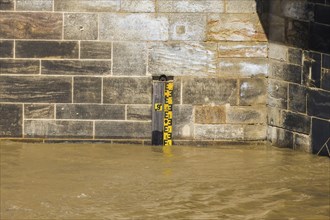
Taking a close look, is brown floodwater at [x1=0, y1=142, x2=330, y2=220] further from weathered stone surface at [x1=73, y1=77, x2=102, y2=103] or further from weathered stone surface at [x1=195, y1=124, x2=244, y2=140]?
weathered stone surface at [x1=73, y1=77, x2=102, y2=103]

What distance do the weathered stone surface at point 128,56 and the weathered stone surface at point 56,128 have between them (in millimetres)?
840

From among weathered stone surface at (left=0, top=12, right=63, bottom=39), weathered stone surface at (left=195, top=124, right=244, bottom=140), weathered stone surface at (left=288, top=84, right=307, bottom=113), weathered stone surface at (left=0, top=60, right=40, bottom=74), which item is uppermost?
weathered stone surface at (left=0, top=12, right=63, bottom=39)

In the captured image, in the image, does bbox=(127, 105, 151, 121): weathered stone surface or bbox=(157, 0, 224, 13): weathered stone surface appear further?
bbox=(127, 105, 151, 121): weathered stone surface

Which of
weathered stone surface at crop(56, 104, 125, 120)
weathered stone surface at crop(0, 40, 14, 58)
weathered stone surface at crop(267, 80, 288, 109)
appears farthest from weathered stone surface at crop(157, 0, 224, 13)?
weathered stone surface at crop(0, 40, 14, 58)

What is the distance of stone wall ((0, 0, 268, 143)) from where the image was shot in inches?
471

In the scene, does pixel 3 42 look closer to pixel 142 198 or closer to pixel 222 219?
pixel 142 198

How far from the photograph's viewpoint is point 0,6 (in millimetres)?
11914

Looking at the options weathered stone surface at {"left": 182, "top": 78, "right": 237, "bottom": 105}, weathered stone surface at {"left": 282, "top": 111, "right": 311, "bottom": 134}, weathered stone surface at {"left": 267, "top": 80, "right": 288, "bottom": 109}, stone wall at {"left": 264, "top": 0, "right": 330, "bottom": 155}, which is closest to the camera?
stone wall at {"left": 264, "top": 0, "right": 330, "bottom": 155}

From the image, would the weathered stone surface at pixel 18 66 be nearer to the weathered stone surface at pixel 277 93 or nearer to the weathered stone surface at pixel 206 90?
the weathered stone surface at pixel 206 90

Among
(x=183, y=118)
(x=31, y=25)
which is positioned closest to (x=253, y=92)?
(x=183, y=118)

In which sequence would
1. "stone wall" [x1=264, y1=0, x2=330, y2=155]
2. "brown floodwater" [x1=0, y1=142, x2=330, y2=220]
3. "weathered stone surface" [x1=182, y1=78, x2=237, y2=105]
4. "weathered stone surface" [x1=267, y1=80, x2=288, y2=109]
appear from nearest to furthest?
"brown floodwater" [x1=0, y1=142, x2=330, y2=220] → "stone wall" [x1=264, y1=0, x2=330, y2=155] → "weathered stone surface" [x1=267, y1=80, x2=288, y2=109] → "weathered stone surface" [x1=182, y1=78, x2=237, y2=105]

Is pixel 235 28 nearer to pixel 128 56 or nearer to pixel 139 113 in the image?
pixel 128 56

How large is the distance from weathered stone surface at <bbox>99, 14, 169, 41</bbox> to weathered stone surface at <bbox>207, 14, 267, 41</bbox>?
0.61 metres

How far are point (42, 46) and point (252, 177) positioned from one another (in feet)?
11.1
